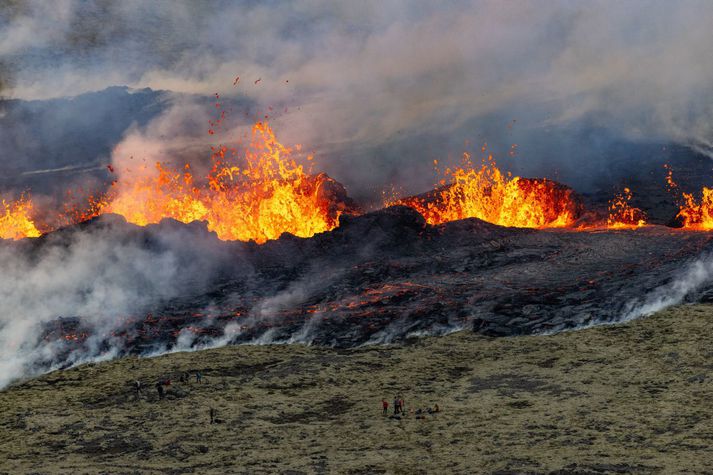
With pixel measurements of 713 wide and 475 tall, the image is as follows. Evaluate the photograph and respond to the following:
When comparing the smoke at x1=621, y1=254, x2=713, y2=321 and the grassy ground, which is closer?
the grassy ground

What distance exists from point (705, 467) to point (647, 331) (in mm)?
23299

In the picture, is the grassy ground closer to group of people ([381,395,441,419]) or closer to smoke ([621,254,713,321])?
group of people ([381,395,441,419])

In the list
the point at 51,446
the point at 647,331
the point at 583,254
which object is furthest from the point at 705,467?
the point at 583,254

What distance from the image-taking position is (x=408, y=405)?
128ft

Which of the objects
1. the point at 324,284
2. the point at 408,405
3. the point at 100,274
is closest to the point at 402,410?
the point at 408,405

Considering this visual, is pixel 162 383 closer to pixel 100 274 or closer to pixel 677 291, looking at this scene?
pixel 100 274

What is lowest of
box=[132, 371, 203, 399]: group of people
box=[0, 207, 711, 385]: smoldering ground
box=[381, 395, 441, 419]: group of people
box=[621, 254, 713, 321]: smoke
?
box=[381, 395, 441, 419]: group of people

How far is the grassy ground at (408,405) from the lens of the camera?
30.3 m

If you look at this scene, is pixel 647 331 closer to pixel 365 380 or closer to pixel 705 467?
Answer: pixel 365 380

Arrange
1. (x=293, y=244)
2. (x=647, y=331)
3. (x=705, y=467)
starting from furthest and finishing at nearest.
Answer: (x=293, y=244) < (x=647, y=331) < (x=705, y=467)

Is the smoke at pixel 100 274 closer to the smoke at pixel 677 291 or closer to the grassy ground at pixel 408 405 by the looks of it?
the grassy ground at pixel 408 405

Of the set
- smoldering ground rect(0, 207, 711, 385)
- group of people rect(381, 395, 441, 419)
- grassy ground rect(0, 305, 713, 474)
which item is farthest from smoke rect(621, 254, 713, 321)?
group of people rect(381, 395, 441, 419)

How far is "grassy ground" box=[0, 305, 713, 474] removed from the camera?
3027 centimetres

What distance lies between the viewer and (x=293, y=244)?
88438 millimetres
